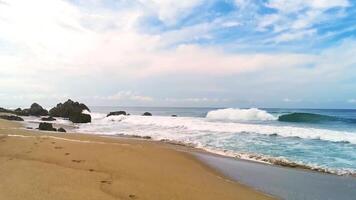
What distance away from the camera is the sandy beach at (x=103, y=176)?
5.10 metres

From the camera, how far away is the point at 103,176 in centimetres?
635

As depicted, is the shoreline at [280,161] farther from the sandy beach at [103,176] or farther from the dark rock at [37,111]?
the dark rock at [37,111]

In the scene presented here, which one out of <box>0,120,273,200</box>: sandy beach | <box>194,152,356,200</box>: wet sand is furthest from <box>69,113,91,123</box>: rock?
<box>194,152,356,200</box>: wet sand

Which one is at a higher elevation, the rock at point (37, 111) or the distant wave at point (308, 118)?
the rock at point (37, 111)

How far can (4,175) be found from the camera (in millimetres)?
5746

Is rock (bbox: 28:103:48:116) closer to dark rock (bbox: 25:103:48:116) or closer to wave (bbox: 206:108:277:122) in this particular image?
dark rock (bbox: 25:103:48:116)

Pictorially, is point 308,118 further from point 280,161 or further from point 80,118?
point 280,161

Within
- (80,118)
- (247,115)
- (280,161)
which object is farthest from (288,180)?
(247,115)

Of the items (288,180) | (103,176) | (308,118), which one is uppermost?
(308,118)

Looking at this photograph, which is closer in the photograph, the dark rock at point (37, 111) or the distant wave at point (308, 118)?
the distant wave at point (308, 118)

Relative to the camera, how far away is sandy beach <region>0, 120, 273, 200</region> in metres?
5.10

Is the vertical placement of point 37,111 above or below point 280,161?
above

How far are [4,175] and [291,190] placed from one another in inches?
208

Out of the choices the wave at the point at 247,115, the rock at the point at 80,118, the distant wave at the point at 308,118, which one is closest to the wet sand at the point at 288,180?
the rock at the point at 80,118
